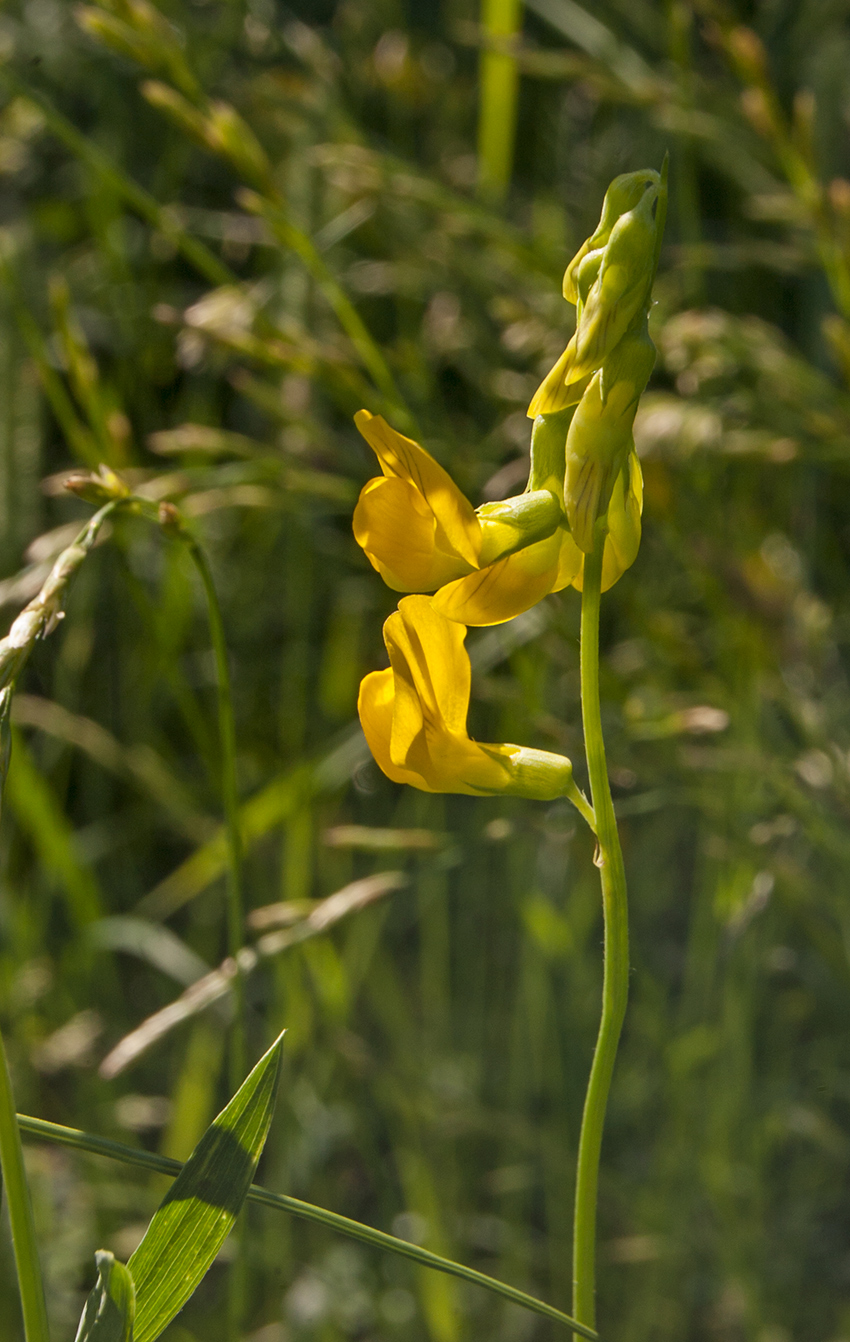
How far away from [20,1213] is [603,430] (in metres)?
0.31

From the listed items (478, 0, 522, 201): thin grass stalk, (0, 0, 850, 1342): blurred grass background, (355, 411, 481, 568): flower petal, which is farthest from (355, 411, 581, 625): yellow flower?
(478, 0, 522, 201): thin grass stalk

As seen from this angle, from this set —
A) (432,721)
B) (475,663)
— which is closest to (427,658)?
(432,721)

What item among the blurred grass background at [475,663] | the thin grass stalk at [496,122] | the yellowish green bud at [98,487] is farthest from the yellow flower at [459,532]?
the thin grass stalk at [496,122]

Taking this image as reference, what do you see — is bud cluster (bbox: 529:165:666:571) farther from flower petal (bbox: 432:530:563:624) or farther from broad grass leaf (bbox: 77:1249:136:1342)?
broad grass leaf (bbox: 77:1249:136:1342)

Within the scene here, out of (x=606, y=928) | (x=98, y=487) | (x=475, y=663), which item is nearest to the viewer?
(x=606, y=928)

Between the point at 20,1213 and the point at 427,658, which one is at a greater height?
the point at 427,658

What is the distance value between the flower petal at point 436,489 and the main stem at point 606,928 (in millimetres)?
42

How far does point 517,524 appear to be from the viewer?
396 mm

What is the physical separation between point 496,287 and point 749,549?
340 mm

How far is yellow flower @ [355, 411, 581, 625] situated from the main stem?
0.09ft

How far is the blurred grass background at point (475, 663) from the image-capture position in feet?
3.08

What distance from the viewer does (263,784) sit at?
4.43ft

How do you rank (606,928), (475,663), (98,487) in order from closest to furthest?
1. (606,928)
2. (98,487)
3. (475,663)

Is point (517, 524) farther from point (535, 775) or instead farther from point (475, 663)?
point (475, 663)
